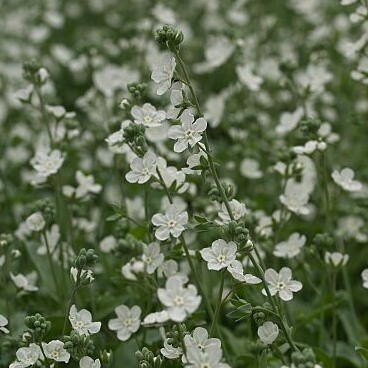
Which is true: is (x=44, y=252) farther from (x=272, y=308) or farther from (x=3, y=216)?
(x=272, y=308)

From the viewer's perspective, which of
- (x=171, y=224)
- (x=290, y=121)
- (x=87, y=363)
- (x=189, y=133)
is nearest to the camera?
(x=87, y=363)

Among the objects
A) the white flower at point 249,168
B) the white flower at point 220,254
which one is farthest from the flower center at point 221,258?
the white flower at point 249,168

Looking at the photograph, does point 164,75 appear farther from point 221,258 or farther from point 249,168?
point 249,168

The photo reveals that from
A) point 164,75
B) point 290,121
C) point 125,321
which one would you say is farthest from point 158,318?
point 290,121

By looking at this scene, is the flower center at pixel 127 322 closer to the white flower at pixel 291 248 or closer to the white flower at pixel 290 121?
the white flower at pixel 291 248

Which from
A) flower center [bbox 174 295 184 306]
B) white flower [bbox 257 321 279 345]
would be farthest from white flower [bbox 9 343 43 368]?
white flower [bbox 257 321 279 345]

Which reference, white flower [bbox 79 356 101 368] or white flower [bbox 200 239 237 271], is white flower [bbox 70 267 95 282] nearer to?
white flower [bbox 79 356 101 368]
